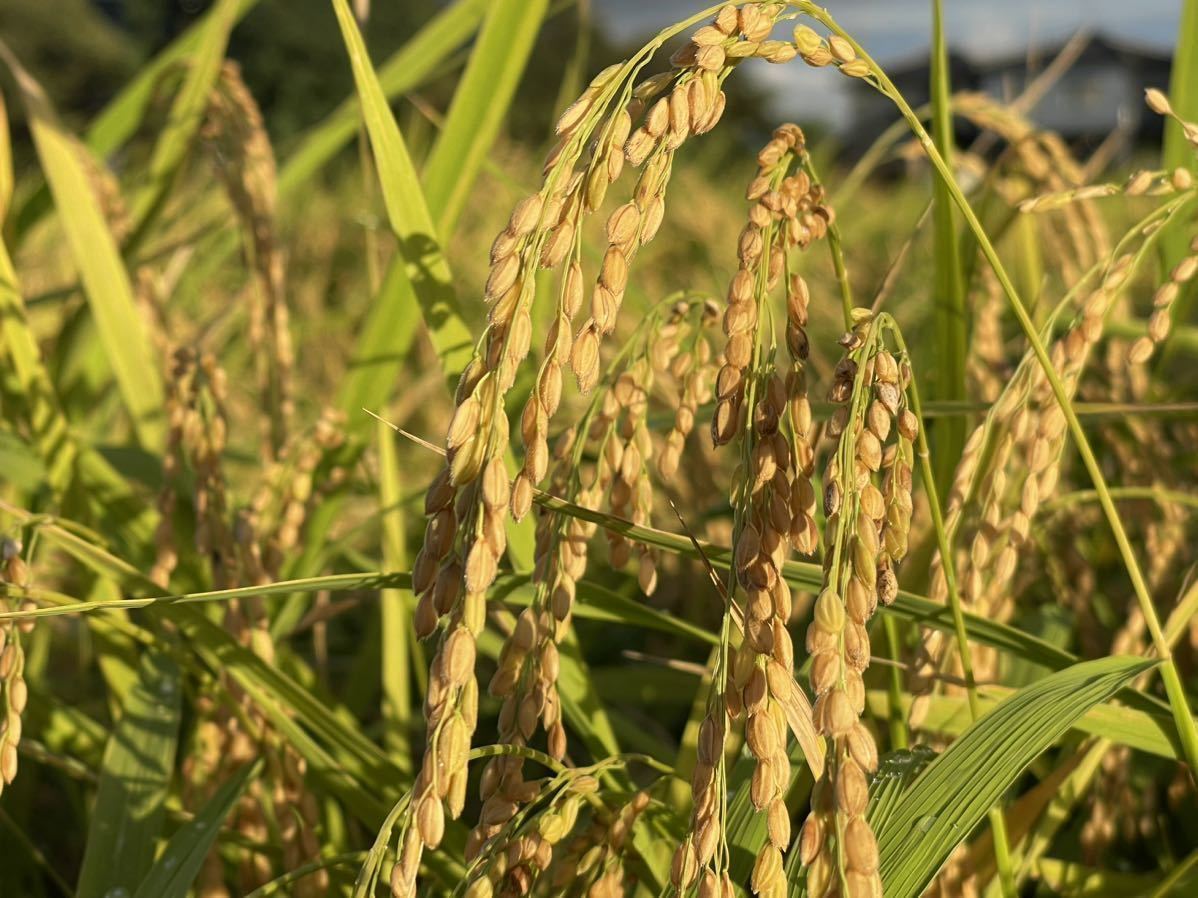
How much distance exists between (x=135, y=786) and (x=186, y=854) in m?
0.14

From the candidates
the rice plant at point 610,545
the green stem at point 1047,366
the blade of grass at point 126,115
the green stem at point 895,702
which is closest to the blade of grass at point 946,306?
the rice plant at point 610,545

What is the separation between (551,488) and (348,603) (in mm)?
355

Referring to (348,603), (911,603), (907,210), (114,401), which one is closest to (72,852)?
(348,603)

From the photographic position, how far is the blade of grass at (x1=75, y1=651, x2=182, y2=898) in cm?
79

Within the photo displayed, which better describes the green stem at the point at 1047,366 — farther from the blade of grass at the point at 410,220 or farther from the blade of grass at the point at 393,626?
the blade of grass at the point at 393,626

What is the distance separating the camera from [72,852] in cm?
124

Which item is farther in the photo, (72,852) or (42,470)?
(72,852)

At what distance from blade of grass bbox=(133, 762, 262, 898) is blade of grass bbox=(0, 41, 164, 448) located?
0.50m

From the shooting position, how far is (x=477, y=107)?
3.32 ft

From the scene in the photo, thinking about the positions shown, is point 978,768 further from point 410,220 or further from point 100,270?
point 100,270

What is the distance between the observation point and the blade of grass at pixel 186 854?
696 mm

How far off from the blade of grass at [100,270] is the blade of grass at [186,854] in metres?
0.50

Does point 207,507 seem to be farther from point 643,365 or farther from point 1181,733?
point 1181,733

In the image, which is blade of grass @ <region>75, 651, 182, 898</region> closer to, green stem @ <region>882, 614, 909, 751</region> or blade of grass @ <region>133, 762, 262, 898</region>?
A: blade of grass @ <region>133, 762, 262, 898</region>
